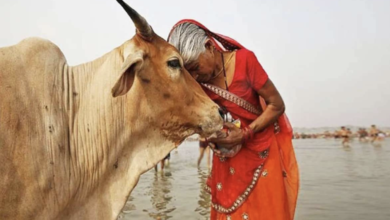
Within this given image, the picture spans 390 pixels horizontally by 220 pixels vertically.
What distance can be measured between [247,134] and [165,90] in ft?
2.20

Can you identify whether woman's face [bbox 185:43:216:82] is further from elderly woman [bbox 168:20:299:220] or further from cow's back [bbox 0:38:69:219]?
cow's back [bbox 0:38:69:219]

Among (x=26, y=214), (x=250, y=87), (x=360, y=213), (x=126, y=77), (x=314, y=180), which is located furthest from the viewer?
(x=314, y=180)

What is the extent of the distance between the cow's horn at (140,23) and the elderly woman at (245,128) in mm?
391

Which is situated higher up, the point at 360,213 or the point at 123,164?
the point at 123,164

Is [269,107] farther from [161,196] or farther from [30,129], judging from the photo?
[161,196]

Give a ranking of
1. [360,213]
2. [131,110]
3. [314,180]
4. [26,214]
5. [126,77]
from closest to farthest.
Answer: [26,214]
[126,77]
[131,110]
[360,213]
[314,180]

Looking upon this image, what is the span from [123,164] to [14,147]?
656 mm

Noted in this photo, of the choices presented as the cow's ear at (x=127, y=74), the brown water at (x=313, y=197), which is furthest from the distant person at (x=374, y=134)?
the cow's ear at (x=127, y=74)

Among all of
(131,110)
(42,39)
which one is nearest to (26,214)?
(131,110)

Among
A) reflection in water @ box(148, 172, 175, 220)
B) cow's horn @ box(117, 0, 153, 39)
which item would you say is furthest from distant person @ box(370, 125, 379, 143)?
cow's horn @ box(117, 0, 153, 39)

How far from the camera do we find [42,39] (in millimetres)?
2293

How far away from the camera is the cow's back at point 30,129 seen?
1.87 m

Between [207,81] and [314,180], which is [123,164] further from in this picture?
[314,180]

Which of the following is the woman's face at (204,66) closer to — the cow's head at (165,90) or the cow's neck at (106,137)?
the cow's head at (165,90)
